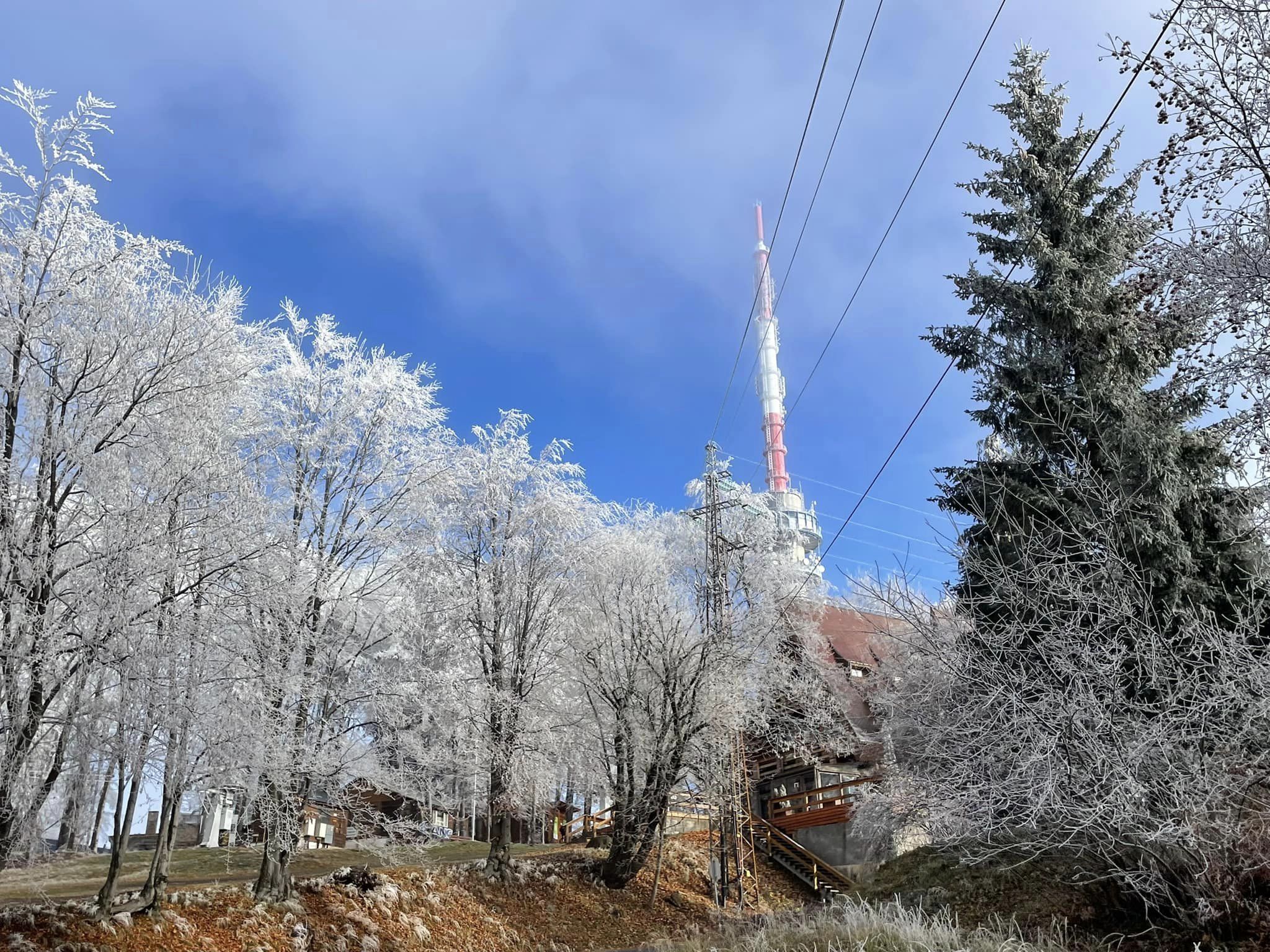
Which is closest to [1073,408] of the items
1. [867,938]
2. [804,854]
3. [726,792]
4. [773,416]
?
[867,938]

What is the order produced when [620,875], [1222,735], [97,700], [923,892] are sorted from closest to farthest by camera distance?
[1222,735], [97,700], [923,892], [620,875]

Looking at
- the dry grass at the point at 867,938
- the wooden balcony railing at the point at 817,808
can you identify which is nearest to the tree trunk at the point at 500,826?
the wooden balcony railing at the point at 817,808

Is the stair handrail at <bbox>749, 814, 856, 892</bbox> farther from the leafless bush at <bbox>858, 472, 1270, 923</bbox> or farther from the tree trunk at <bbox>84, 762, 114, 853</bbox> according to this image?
the tree trunk at <bbox>84, 762, 114, 853</bbox>

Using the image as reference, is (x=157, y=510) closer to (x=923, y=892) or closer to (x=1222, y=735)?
(x=1222, y=735)

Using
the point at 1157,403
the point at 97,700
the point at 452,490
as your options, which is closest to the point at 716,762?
the point at 452,490

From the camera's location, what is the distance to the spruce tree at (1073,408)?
39.3ft

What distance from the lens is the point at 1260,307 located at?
27.1 feet

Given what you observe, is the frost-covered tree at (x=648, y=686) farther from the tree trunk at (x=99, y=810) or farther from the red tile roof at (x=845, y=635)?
the tree trunk at (x=99, y=810)

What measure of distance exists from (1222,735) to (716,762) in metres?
12.8

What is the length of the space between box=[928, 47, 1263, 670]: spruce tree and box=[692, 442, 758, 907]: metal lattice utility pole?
26.2 ft

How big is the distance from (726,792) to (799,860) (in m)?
7.16

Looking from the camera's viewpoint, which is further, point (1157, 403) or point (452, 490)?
point (452, 490)

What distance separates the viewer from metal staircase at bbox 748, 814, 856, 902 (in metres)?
24.1

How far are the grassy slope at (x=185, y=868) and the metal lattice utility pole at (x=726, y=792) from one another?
5.11 meters
